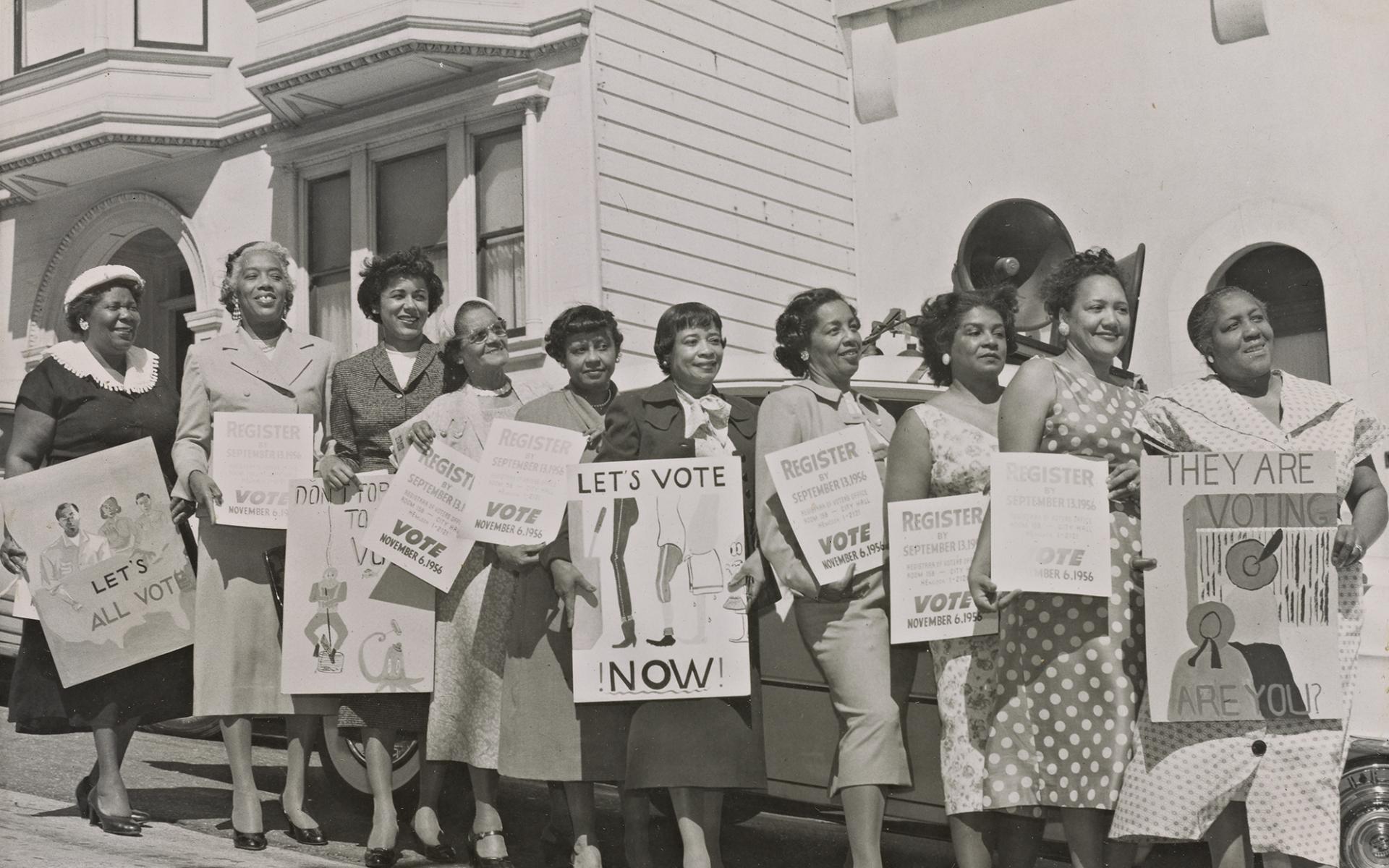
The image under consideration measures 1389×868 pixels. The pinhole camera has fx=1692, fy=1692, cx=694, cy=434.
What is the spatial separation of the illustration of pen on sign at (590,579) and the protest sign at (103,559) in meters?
1.72

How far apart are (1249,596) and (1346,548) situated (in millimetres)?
308

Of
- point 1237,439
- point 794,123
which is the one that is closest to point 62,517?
point 1237,439

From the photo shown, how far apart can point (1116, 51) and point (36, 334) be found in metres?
11.1

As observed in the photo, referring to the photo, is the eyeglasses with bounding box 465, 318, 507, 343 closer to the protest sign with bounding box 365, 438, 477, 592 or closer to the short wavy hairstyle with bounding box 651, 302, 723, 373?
the protest sign with bounding box 365, 438, 477, 592

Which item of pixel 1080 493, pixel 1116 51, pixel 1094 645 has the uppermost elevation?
pixel 1116 51

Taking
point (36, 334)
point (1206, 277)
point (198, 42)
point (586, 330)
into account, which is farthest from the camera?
point (36, 334)

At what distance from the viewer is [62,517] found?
6.29 m

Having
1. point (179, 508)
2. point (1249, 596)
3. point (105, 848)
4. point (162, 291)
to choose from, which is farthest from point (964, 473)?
point (162, 291)

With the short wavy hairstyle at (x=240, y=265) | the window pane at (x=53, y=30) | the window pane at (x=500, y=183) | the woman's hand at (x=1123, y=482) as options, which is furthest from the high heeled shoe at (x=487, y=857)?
the window pane at (x=53, y=30)

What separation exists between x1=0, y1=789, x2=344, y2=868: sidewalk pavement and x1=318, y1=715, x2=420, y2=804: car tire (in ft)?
2.96

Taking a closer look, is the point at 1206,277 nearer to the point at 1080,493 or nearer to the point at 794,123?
the point at 794,123

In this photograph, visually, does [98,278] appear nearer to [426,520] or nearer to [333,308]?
[426,520]

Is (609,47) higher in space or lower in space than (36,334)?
higher

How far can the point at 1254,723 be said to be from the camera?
4906 millimetres
